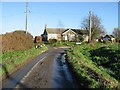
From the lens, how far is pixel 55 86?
12695 mm

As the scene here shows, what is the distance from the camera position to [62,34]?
10138cm

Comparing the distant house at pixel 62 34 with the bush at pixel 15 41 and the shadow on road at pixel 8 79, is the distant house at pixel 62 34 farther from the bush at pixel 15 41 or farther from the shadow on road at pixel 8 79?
the shadow on road at pixel 8 79

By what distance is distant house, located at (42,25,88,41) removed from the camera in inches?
3910

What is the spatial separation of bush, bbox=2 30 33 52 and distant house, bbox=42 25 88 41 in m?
52.7

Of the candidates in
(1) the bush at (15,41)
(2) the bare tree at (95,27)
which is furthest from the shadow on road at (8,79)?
(2) the bare tree at (95,27)

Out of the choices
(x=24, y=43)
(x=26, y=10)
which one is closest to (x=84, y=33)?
(x=26, y=10)

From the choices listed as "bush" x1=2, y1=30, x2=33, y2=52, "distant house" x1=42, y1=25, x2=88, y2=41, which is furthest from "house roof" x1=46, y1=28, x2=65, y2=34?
"bush" x1=2, y1=30, x2=33, y2=52

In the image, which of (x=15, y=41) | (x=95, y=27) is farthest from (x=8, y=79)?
(x=95, y=27)

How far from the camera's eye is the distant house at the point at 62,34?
99312mm

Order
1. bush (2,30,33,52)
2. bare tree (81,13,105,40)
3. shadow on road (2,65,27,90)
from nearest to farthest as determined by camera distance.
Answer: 1. shadow on road (2,65,27,90)
2. bush (2,30,33,52)
3. bare tree (81,13,105,40)

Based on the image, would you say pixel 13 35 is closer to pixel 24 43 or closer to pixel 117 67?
pixel 24 43

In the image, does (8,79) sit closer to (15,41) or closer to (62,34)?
(15,41)

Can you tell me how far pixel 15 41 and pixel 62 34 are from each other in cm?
6602

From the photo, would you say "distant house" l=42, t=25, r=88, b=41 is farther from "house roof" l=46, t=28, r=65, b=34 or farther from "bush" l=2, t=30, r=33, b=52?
"bush" l=2, t=30, r=33, b=52
